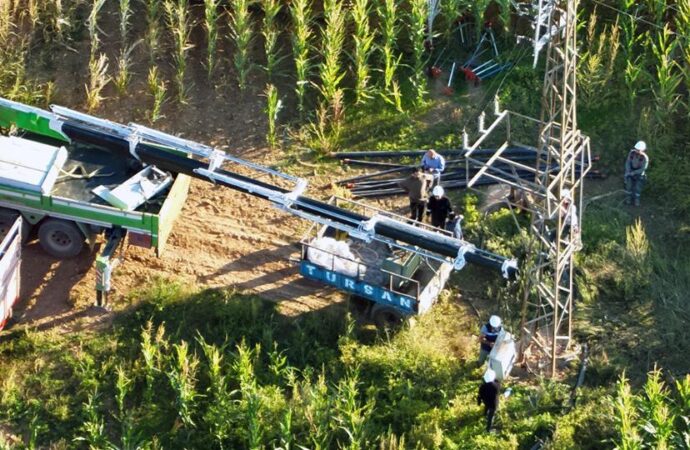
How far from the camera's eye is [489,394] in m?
19.7

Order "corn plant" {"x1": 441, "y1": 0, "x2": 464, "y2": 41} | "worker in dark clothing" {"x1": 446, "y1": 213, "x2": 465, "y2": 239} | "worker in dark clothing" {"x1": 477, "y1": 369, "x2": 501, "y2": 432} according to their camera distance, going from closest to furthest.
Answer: "worker in dark clothing" {"x1": 477, "y1": 369, "x2": 501, "y2": 432}, "worker in dark clothing" {"x1": 446, "y1": 213, "x2": 465, "y2": 239}, "corn plant" {"x1": 441, "y1": 0, "x2": 464, "y2": 41}

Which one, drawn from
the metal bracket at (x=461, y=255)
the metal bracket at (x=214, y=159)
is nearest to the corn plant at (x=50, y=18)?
the metal bracket at (x=214, y=159)

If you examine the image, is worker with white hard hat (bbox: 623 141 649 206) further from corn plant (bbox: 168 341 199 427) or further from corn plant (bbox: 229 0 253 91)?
corn plant (bbox: 168 341 199 427)

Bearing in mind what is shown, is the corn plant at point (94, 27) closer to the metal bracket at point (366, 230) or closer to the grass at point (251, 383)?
the grass at point (251, 383)

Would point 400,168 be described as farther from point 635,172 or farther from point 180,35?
point 180,35

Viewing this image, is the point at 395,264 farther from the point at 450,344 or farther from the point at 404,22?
the point at 404,22

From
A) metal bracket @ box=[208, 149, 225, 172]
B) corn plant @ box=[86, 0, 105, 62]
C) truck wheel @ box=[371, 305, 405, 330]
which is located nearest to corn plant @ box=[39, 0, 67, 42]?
corn plant @ box=[86, 0, 105, 62]

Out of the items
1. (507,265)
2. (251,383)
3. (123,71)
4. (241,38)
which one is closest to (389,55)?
(241,38)

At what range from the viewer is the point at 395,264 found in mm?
21219

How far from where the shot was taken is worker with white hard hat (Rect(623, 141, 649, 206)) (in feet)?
77.8

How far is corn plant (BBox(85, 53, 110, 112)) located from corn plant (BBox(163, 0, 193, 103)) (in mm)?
1431

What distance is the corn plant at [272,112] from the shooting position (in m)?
25.2

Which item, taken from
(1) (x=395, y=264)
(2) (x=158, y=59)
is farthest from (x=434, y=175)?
(2) (x=158, y=59)

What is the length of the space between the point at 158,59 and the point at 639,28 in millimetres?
9919
